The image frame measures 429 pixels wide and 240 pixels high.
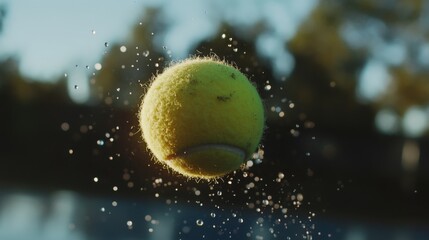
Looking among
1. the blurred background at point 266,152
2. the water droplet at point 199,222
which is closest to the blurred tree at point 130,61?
the blurred background at point 266,152

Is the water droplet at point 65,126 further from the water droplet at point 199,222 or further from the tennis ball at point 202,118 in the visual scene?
the tennis ball at point 202,118

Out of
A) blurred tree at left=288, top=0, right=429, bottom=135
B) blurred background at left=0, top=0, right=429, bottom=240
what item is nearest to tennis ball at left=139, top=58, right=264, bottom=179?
blurred background at left=0, top=0, right=429, bottom=240

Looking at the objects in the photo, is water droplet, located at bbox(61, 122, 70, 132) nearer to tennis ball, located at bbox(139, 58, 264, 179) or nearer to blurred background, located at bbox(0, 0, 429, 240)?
blurred background, located at bbox(0, 0, 429, 240)

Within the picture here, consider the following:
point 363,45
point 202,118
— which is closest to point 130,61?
point 363,45

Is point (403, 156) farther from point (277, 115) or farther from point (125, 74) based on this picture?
point (125, 74)

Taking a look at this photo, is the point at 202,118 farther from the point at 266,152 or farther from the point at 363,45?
the point at 363,45

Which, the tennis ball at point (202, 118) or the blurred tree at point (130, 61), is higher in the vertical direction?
the blurred tree at point (130, 61)

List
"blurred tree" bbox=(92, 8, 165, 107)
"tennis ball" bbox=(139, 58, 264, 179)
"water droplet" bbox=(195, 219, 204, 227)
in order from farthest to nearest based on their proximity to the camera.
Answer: "blurred tree" bbox=(92, 8, 165, 107), "water droplet" bbox=(195, 219, 204, 227), "tennis ball" bbox=(139, 58, 264, 179)

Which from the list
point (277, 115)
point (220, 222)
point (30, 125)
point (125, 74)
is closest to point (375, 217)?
point (277, 115)
